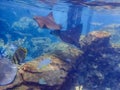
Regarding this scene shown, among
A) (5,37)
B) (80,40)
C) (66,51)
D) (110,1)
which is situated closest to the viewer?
(66,51)

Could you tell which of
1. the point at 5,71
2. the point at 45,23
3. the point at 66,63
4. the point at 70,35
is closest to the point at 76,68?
the point at 66,63

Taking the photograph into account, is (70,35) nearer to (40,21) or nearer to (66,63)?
(40,21)

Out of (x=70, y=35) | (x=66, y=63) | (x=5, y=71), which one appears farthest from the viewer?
(x=70, y=35)

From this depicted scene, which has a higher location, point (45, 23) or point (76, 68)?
point (45, 23)

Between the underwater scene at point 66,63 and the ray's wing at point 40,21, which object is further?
the ray's wing at point 40,21

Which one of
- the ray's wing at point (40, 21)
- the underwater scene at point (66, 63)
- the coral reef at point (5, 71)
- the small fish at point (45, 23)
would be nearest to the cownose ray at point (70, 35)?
the underwater scene at point (66, 63)

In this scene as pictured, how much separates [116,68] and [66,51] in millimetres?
4750

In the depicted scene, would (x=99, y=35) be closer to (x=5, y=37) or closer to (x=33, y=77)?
(x=33, y=77)

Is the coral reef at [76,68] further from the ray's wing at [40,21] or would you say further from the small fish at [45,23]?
the ray's wing at [40,21]

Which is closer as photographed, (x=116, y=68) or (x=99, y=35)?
(x=99, y=35)

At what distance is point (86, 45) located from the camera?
13609 millimetres

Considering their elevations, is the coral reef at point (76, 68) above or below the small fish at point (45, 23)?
below

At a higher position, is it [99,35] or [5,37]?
[99,35]

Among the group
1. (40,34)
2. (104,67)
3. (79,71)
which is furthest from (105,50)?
(40,34)
